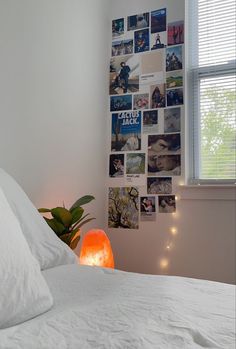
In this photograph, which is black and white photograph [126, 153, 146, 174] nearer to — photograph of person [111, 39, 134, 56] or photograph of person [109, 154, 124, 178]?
photograph of person [109, 154, 124, 178]

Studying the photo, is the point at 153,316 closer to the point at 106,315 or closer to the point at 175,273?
the point at 106,315

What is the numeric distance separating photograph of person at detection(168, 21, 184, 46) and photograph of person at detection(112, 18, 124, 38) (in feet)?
1.16

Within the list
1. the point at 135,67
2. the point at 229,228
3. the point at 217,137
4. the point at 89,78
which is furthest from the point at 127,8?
the point at 229,228

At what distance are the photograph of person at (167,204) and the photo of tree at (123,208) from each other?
0.16 m

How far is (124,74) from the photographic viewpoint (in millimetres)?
2283

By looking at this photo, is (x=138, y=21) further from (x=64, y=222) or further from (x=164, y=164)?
(x=64, y=222)

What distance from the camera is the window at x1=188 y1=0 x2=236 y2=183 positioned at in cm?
205

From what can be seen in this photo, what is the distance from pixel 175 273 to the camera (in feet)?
6.57

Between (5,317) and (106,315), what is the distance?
0.20 m

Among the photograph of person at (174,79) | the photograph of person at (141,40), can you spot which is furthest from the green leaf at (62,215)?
the photograph of person at (141,40)

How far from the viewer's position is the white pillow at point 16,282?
24.3 inches

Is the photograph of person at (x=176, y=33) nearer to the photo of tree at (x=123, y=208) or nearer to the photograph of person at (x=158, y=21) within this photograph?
the photograph of person at (x=158, y=21)

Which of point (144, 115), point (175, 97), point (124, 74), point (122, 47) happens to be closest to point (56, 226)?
point (144, 115)

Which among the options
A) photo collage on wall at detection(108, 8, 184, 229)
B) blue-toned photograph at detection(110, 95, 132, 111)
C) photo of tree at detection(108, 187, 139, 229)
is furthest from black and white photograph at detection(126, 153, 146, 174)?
blue-toned photograph at detection(110, 95, 132, 111)
